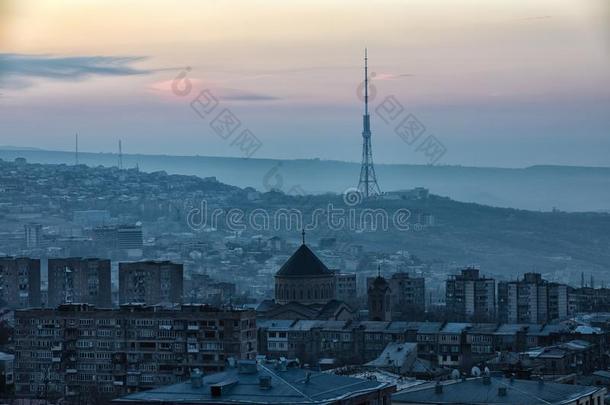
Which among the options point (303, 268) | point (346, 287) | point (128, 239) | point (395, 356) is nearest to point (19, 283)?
point (303, 268)

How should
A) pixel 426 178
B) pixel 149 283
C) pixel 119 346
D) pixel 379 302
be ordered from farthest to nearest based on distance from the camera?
pixel 426 178, pixel 149 283, pixel 379 302, pixel 119 346

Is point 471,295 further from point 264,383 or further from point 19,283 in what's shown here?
point 264,383

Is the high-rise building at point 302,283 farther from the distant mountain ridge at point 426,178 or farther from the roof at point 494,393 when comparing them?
the distant mountain ridge at point 426,178

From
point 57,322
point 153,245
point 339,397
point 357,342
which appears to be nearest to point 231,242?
point 153,245

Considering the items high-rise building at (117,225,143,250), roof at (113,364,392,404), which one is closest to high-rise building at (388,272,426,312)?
roof at (113,364,392,404)

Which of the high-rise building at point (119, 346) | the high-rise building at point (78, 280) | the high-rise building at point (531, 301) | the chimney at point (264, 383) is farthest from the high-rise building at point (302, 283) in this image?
the chimney at point (264, 383)
